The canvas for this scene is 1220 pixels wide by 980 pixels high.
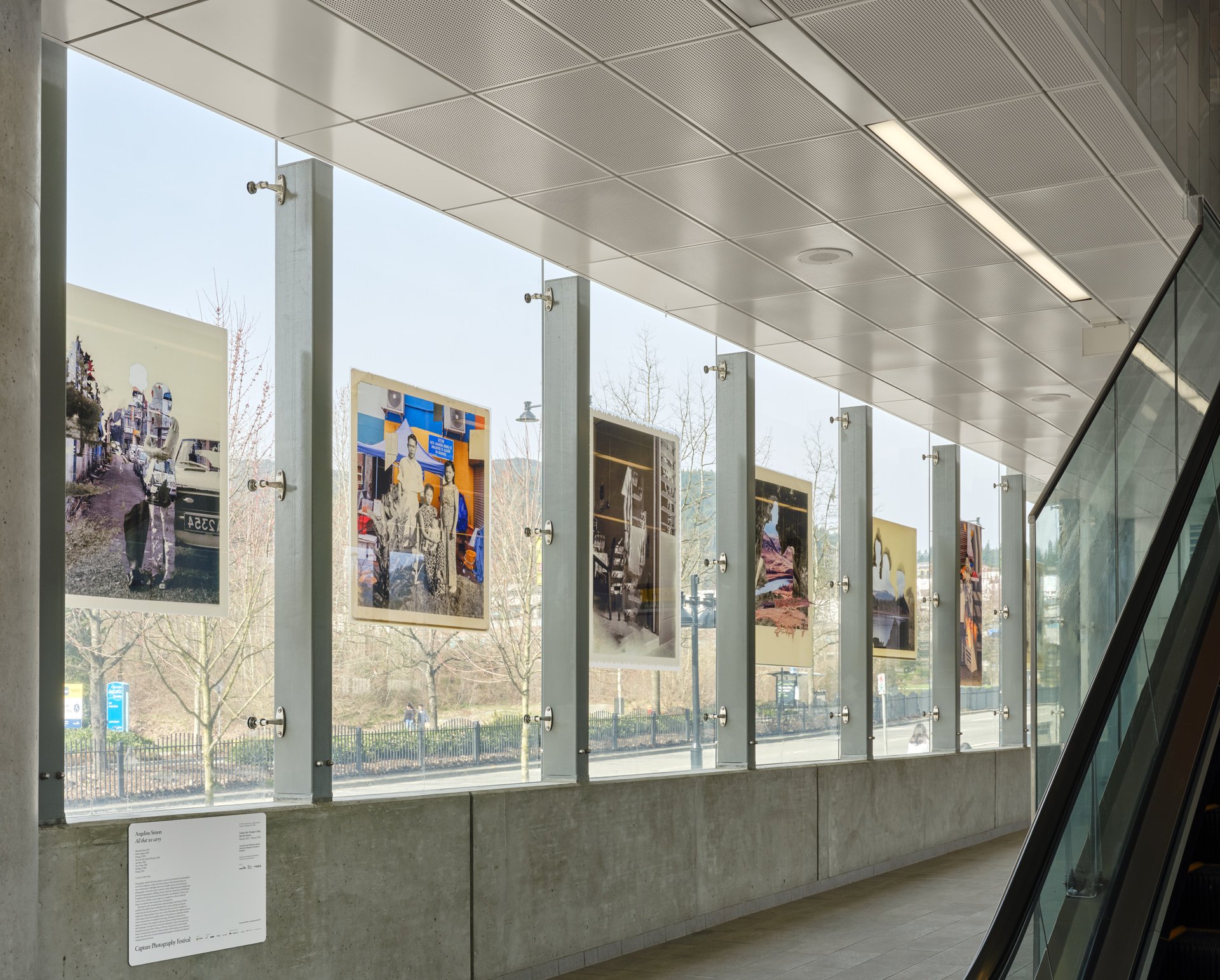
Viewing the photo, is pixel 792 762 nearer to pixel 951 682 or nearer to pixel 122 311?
pixel 951 682

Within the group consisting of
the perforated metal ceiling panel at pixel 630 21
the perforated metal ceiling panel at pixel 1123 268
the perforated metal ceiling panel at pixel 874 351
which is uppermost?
the perforated metal ceiling panel at pixel 630 21

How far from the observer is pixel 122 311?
17.6 feet

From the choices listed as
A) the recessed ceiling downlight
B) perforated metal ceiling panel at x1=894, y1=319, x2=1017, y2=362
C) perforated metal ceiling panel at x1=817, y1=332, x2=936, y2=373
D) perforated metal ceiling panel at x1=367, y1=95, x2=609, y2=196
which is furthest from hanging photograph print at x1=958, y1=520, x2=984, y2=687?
perforated metal ceiling panel at x1=367, y1=95, x2=609, y2=196

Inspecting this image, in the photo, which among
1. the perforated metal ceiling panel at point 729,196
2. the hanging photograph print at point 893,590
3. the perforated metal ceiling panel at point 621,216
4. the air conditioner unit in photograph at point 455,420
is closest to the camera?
the perforated metal ceiling panel at point 729,196

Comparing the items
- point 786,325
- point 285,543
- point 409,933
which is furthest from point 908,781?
point 285,543

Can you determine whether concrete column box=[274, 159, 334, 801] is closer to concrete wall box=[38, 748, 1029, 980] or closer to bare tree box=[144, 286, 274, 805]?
bare tree box=[144, 286, 274, 805]

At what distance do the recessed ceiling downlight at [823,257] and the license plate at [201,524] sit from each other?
3.58 metres

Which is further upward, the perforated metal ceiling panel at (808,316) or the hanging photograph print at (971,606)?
the perforated metal ceiling panel at (808,316)

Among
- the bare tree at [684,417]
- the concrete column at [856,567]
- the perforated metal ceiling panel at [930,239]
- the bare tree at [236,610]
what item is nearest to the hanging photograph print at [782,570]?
the bare tree at [684,417]

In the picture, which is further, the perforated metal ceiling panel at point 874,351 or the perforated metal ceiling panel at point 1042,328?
the perforated metal ceiling panel at point 874,351

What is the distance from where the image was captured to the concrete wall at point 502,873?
4.94 metres

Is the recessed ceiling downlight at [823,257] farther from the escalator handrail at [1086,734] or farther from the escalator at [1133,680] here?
the escalator handrail at [1086,734]

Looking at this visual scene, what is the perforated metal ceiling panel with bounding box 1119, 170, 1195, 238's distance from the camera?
21.4ft

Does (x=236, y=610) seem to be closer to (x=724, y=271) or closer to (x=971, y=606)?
(x=724, y=271)
